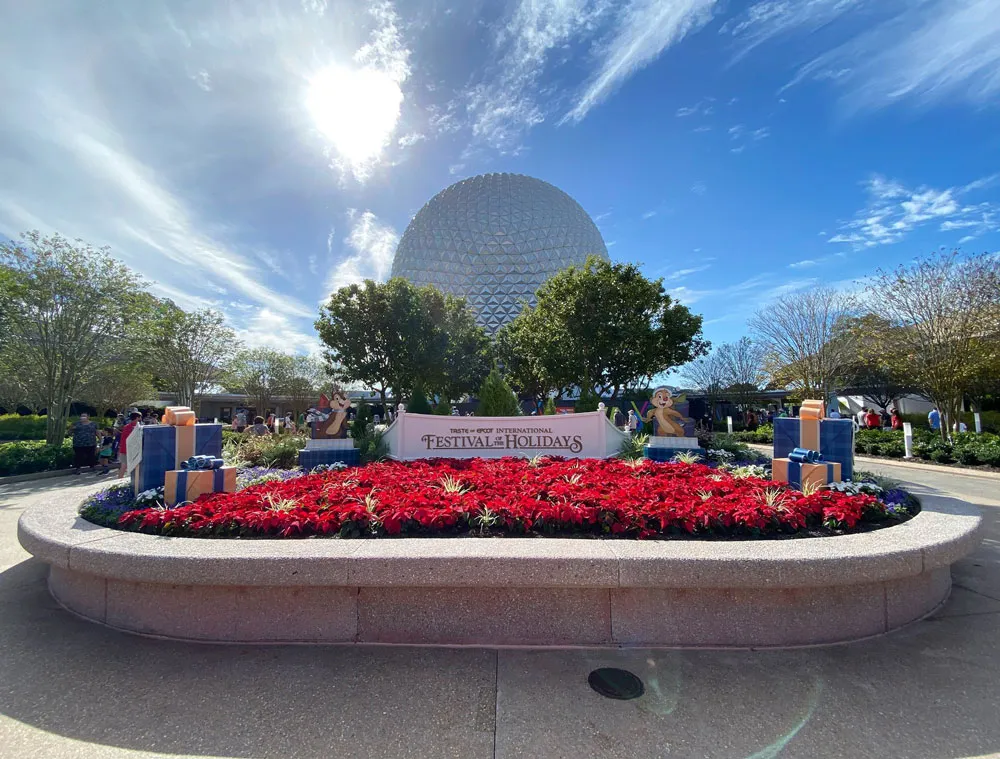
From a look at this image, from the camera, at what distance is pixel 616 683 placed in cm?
300

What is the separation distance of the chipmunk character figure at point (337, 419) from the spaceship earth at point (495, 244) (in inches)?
1134

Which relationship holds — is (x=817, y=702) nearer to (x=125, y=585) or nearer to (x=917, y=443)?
(x=125, y=585)

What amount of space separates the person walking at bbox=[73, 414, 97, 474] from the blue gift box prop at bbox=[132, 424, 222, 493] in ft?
36.3

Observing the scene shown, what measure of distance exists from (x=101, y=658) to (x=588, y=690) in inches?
132

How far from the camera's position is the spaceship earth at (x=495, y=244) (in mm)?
39406

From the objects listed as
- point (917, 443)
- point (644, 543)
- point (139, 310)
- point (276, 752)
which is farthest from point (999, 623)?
point (139, 310)

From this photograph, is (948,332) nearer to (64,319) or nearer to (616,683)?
(616,683)

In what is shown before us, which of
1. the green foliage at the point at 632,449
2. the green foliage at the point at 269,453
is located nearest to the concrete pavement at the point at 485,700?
the green foliage at the point at 632,449

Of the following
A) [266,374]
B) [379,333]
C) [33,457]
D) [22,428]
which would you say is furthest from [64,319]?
[266,374]

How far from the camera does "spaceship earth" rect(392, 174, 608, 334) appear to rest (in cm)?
3941

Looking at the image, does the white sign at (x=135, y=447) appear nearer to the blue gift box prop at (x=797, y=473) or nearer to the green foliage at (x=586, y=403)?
the blue gift box prop at (x=797, y=473)

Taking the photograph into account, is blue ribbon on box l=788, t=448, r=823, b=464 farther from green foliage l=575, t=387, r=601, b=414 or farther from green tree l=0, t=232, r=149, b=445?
green tree l=0, t=232, r=149, b=445

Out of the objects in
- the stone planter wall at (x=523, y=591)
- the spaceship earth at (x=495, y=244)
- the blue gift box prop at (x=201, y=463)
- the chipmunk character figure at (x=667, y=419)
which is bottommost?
the stone planter wall at (x=523, y=591)

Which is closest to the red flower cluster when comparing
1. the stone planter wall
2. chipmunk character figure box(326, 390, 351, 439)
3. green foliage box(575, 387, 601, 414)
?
the stone planter wall
